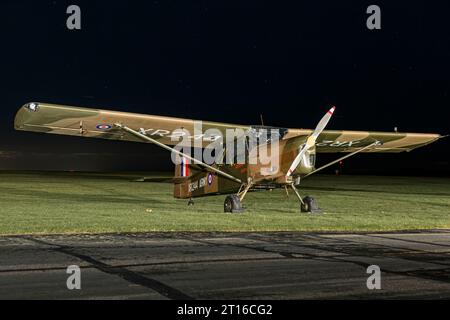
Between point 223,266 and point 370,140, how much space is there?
1390 centimetres

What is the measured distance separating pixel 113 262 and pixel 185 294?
2.30 metres

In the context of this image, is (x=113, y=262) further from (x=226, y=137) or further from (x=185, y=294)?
(x=226, y=137)

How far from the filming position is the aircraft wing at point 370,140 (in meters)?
19.7

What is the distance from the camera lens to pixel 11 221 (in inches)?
541

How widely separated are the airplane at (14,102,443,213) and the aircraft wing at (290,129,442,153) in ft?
0.13

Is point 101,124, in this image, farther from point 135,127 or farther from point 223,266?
point 223,266

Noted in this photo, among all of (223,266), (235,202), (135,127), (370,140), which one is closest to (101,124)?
(135,127)

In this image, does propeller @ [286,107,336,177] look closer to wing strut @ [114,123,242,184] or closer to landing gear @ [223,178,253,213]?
landing gear @ [223,178,253,213]

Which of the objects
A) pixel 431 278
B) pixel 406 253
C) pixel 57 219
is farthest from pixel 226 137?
pixel 431 278

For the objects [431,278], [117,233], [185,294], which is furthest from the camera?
[117,233]

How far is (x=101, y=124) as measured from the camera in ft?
51.0

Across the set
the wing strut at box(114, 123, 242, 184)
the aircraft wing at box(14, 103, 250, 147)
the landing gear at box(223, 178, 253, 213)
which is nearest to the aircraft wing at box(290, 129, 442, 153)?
the landing gear at box(223, 178, 253, 213)

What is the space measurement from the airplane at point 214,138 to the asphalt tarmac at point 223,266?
4.17 metres
